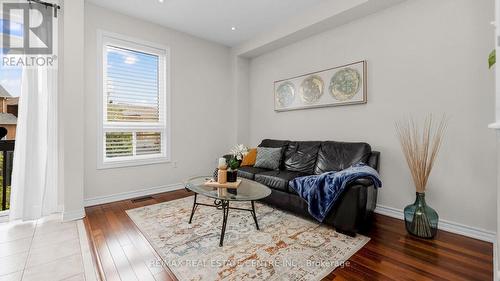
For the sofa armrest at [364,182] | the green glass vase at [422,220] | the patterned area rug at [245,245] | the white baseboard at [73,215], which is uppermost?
the sofa armrest at [364,182]

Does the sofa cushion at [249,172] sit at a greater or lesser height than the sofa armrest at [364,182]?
lesser

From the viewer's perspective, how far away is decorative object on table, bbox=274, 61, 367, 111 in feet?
9.94

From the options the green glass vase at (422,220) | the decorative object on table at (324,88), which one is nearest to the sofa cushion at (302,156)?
the decorative object on table at (324,88)

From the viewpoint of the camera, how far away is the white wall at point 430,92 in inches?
85.5

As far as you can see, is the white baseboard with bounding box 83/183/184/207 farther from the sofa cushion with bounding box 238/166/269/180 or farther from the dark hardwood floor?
the sofa cushion with bounding box 238/166/269/180

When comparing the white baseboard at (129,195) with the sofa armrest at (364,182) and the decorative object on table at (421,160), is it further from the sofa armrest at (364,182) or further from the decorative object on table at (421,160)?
the decorative object on table at (421,160)

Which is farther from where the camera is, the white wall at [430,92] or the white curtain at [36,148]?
the white curtain at [36,148]

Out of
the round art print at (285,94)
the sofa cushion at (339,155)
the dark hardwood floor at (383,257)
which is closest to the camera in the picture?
the dark hardwood floor at (383,257)

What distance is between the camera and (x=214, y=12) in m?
3.29

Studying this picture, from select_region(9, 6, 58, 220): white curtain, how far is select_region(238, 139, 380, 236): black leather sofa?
8.16 ft

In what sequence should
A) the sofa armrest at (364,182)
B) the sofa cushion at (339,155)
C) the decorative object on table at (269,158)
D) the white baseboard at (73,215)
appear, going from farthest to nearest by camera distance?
1. the decorative object on table at (269,158)
2. the sofa cushion at (339,155)
3. the white baseboard at (73,215)
4. the sofa armrest at (364,182)

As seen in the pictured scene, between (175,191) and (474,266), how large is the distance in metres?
3.77

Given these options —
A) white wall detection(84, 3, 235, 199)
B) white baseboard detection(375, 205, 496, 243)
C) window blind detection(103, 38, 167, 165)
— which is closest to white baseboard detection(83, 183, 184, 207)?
white wall detection(84, 3, 235, 199)

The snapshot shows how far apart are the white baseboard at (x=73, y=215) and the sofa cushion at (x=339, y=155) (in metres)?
3.10
